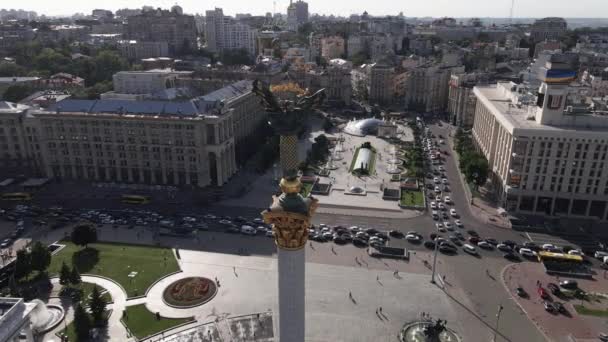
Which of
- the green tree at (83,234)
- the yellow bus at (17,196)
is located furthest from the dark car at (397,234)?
the yellow bus at (17,196)

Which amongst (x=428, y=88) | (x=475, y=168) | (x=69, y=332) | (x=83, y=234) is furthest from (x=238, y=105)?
(x=428, y=88)

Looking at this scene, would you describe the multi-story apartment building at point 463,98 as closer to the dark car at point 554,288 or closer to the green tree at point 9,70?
the dark car at point 554,288

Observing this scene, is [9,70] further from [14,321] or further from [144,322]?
[14,321]

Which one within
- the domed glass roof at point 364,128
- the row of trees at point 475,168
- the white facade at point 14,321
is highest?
the white facade at point 14,321

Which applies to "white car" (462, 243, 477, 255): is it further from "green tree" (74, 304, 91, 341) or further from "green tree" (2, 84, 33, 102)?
"green tree" (2, 84, 33, 102)

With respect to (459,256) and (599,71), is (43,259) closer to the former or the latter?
(459,256)

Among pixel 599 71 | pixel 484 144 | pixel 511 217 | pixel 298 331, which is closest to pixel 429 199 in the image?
pixel 511 217
